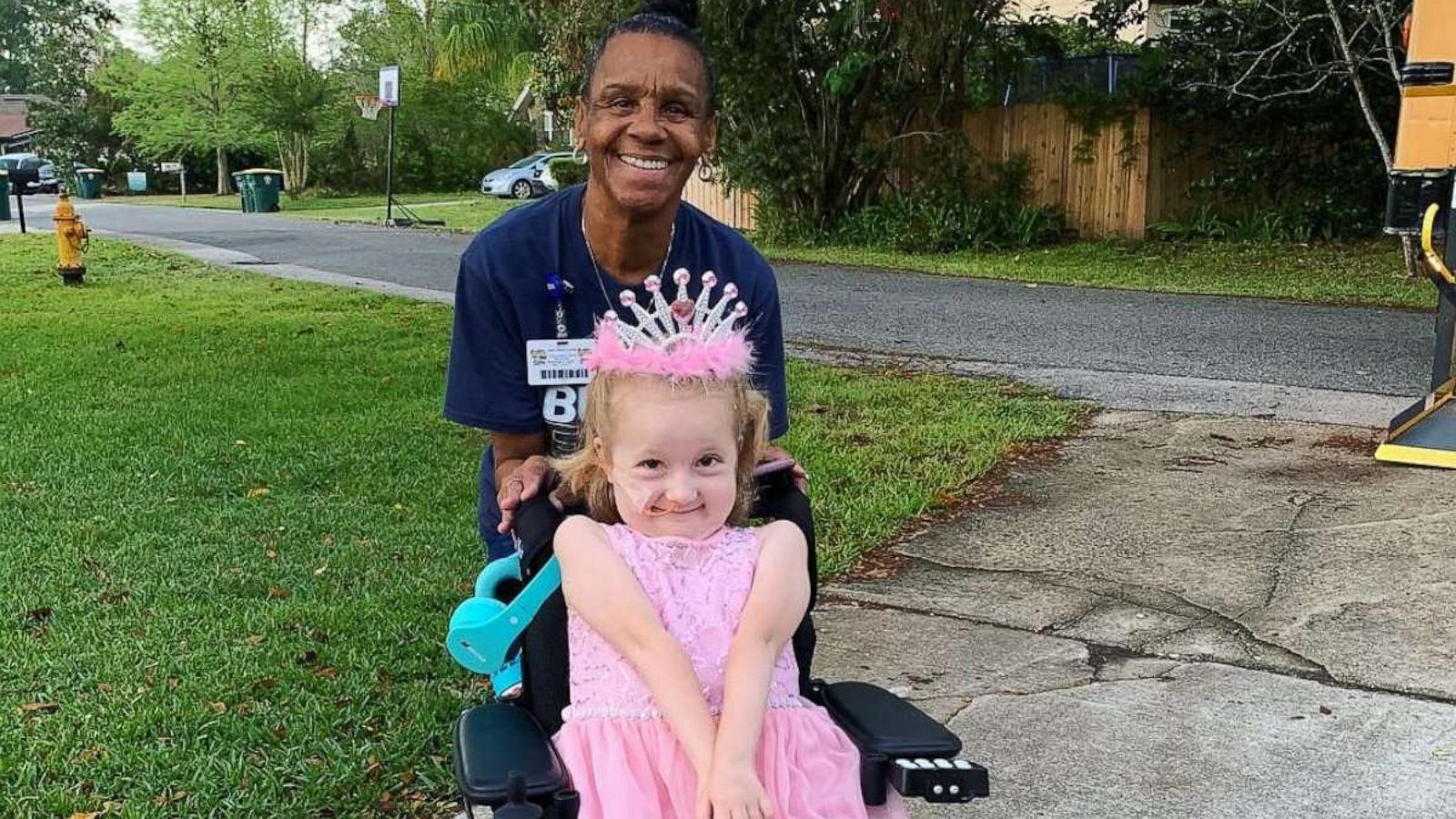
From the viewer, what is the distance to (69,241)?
476 inches

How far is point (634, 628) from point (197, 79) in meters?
39.2

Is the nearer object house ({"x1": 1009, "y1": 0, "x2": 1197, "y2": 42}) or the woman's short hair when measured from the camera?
the woman's short hair

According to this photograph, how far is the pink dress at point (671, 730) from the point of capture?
6.33 ft

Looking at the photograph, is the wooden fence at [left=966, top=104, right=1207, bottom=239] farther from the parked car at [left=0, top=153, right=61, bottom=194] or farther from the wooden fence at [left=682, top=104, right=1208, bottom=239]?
the parked car at [left=0, top=153, right=61, bottom=194]

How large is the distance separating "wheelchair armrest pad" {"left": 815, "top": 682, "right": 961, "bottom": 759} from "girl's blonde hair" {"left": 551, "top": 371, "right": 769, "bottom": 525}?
36 centimetres

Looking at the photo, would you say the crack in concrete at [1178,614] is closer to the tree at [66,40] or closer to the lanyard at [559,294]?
the lanyard at [559,294]

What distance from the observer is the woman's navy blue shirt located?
8.37 feet

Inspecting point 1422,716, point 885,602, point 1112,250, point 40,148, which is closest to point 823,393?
point 885,602

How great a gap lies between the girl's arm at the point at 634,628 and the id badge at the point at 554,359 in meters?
0.57

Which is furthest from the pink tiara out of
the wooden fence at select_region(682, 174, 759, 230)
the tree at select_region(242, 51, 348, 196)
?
the tree at select_region(242, 51, 348, 196)

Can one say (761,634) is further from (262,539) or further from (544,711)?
(262,539)

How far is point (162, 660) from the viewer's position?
3533 millimetres

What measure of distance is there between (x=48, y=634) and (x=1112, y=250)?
13.8 m

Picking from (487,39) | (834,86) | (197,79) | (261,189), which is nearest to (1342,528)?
(834,86)
